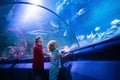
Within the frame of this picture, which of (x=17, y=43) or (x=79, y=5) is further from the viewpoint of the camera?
(x=17, y=43)

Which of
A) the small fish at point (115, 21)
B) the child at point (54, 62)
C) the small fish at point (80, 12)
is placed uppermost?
the small fish at point (80, 12)

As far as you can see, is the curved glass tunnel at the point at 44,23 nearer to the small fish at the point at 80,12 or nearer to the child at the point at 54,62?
the small fish at the point at 80,12

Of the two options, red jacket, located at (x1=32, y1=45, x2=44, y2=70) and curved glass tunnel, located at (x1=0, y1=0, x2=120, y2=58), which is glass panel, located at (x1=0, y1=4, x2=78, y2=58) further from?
red jacket, located at (x1=32, y1=45, x2=44, y2=70)

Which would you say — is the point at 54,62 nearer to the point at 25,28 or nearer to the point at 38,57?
the point at 38,57

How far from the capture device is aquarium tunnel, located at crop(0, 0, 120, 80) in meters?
4.21

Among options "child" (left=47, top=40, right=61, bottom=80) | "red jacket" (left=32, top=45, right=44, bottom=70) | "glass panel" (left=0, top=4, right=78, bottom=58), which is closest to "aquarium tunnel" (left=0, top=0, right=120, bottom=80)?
"glass panel" (left=0, top=4, right=78, bottom=58)

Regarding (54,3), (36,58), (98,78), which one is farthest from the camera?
(54,3)

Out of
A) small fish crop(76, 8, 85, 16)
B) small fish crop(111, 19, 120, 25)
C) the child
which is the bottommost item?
the child

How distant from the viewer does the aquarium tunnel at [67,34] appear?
4.21 metres

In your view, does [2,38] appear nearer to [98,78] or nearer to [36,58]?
[36,58]

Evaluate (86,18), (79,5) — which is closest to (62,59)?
(86,18)

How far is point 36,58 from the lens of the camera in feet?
20.4

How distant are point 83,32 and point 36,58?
6.68 m

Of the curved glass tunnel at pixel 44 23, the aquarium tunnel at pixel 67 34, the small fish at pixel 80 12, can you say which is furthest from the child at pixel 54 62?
the small fish at pixel 80 12
